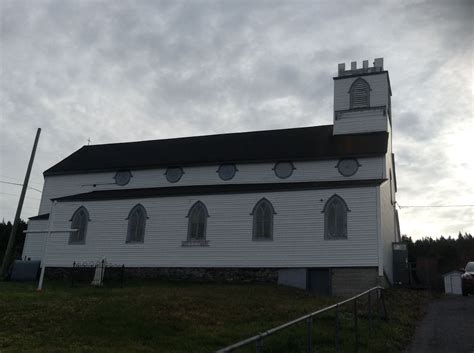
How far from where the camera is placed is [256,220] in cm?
2684

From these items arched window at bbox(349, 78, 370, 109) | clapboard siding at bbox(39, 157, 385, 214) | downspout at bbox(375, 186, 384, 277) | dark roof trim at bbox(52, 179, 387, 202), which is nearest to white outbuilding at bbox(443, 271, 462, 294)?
clapboard siding at bbox(39, 157, 385, 214)

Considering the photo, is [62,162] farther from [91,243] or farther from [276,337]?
[276,337]

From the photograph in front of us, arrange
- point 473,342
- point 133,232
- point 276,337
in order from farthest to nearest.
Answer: point 133,232, point 473,342, point 276,337

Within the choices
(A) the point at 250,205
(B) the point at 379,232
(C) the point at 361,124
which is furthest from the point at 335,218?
(C) the point at 361,124

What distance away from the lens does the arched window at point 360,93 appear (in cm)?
3120

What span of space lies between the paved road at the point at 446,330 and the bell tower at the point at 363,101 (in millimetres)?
14060

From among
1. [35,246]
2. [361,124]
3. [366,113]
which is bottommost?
[35,246]

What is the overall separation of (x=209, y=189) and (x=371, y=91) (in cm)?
1213

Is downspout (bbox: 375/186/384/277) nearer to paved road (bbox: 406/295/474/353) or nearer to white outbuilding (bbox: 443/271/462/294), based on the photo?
paved road (bbox: 406/295/474/353)

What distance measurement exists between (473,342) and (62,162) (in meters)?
30.9

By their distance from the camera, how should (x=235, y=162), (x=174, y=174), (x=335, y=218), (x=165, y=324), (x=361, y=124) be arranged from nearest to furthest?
1. (x=165, y=324)
2. (x=335, y=218)
3. (x=235, y=162)
4. (x=361, y=124)
5. (x=174, y=174)

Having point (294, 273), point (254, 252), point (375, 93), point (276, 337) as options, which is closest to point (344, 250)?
point (294, 273)

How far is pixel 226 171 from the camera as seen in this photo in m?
30.6

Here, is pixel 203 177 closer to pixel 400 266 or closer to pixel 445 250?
pixel 400 266
